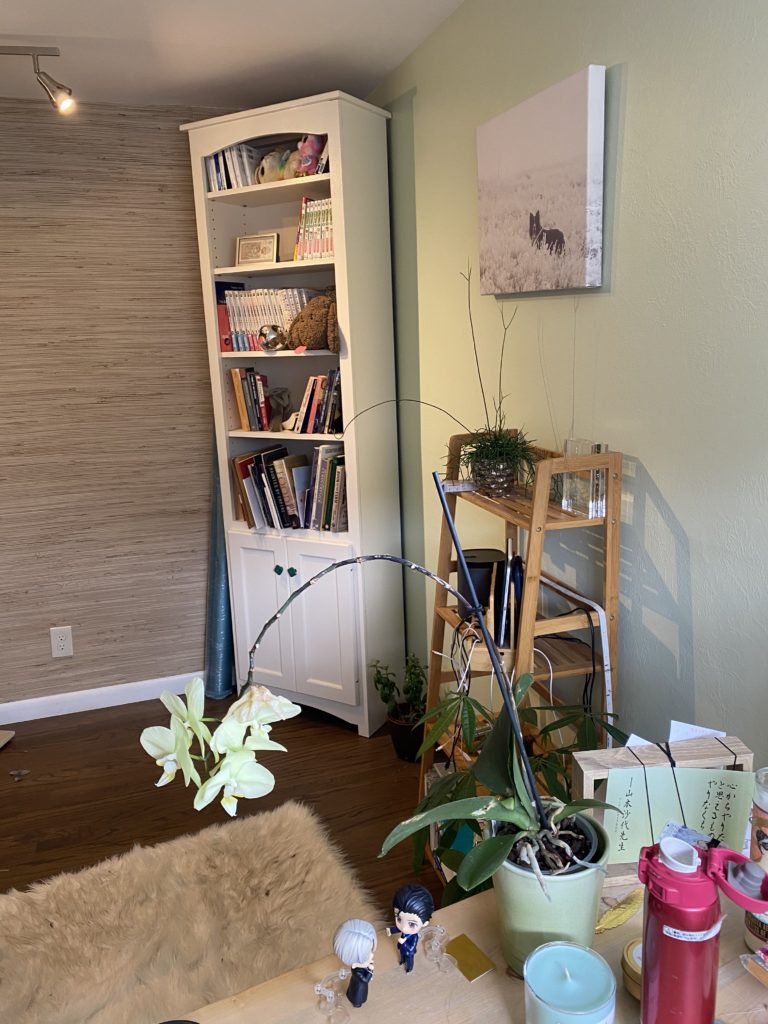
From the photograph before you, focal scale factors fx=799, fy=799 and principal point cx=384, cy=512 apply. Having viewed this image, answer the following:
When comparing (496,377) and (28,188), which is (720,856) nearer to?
(496,377)

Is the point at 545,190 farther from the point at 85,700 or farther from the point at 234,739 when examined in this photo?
the point at 85,700

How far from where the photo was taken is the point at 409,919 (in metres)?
0.92

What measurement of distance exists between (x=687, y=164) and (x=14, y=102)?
2428 millimetres

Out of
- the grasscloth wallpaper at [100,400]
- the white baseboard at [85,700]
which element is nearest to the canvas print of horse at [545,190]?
the grasscloth wallpaper at [100,400]

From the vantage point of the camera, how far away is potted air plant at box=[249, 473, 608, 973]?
35.0 inches

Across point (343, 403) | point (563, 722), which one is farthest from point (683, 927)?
point (343, 403)

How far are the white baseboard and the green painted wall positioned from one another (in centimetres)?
200

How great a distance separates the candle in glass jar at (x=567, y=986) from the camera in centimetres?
77

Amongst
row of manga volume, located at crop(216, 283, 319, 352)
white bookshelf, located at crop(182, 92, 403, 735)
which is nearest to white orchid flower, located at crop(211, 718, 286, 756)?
white bookshelf, located at crop(182, 92, 403, 735)

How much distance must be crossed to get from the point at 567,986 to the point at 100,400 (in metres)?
2.76

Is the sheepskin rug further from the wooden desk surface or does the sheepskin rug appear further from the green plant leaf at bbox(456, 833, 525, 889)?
the green plant leaf at bbox(456, 833, 525, 889)

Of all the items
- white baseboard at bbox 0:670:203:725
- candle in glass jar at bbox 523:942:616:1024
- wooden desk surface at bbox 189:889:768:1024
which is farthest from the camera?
white baseboard at bbox 0:670:203:725

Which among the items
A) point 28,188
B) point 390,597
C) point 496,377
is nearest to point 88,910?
point 390,597

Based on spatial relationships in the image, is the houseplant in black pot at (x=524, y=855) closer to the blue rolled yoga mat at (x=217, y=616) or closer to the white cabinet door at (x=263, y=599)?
the white cabinet door at (x=263, y=599)
